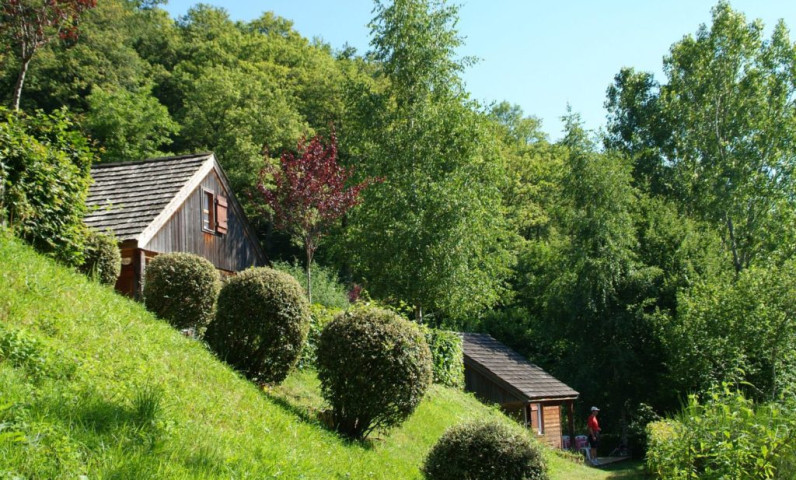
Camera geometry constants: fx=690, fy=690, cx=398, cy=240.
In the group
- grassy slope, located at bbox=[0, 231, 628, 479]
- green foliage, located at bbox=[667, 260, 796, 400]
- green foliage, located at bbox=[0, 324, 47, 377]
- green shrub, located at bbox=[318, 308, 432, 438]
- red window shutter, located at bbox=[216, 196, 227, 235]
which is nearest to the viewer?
grassy slope, located at bbox=[0, 231, 628, 479]

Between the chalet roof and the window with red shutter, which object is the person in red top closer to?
the chalet roof

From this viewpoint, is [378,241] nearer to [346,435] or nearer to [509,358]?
[509,358]

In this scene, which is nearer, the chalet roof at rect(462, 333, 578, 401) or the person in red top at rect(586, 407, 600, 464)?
the chalet roof at rect(462, 333, 578, 401)

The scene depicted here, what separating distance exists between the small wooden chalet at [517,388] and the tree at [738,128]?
444 inches

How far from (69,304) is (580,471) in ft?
58.8

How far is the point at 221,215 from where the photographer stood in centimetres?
2188

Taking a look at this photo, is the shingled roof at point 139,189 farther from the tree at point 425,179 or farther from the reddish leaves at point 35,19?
the tree at point 425,179

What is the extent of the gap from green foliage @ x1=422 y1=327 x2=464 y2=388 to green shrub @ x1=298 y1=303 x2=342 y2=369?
5.17 m

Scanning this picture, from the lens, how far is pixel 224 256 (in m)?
22.3

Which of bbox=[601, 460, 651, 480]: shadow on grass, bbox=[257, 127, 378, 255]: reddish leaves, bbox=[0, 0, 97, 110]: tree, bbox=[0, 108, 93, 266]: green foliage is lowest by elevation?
bbox=[601, 460, 651, 480]: shadow on grass

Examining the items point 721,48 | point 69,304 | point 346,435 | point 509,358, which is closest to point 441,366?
point 509,358

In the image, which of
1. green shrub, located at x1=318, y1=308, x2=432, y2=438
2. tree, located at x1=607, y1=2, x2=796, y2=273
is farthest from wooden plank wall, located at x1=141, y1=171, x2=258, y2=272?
tree, located at x1=607, y1=2, x2=796, y2=273

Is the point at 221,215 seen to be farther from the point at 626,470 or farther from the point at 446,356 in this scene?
the point at 626,470

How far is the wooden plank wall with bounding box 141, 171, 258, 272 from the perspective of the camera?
18.8 meters
